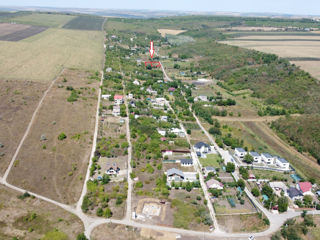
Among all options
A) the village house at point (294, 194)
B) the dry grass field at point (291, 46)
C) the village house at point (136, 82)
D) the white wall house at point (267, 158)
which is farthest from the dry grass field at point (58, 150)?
the dry grass field at point (291, 46)

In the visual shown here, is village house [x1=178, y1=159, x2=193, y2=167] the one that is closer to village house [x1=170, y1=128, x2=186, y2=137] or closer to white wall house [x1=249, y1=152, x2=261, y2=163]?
village house [x1=170, y1=128, x2=186, y2=137]

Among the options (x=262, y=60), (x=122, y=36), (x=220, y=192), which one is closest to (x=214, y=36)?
(x=122, y=36)

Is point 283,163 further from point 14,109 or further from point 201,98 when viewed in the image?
point 14,109

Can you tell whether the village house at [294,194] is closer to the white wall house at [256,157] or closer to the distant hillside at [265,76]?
the white wall house at [256,157]

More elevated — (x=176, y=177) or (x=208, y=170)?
(x=208, y=170)

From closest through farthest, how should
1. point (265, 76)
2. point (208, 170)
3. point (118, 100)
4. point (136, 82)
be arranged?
point (208, 170) < point (118, 100) < point (136, 82) < point (265, 76)

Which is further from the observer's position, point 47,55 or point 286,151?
point 47,55

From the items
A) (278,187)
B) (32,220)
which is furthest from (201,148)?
(32,220)

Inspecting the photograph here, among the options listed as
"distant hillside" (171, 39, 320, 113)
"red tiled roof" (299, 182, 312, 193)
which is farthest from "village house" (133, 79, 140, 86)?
"red tiled roof" (299, 182, 312, 193)
